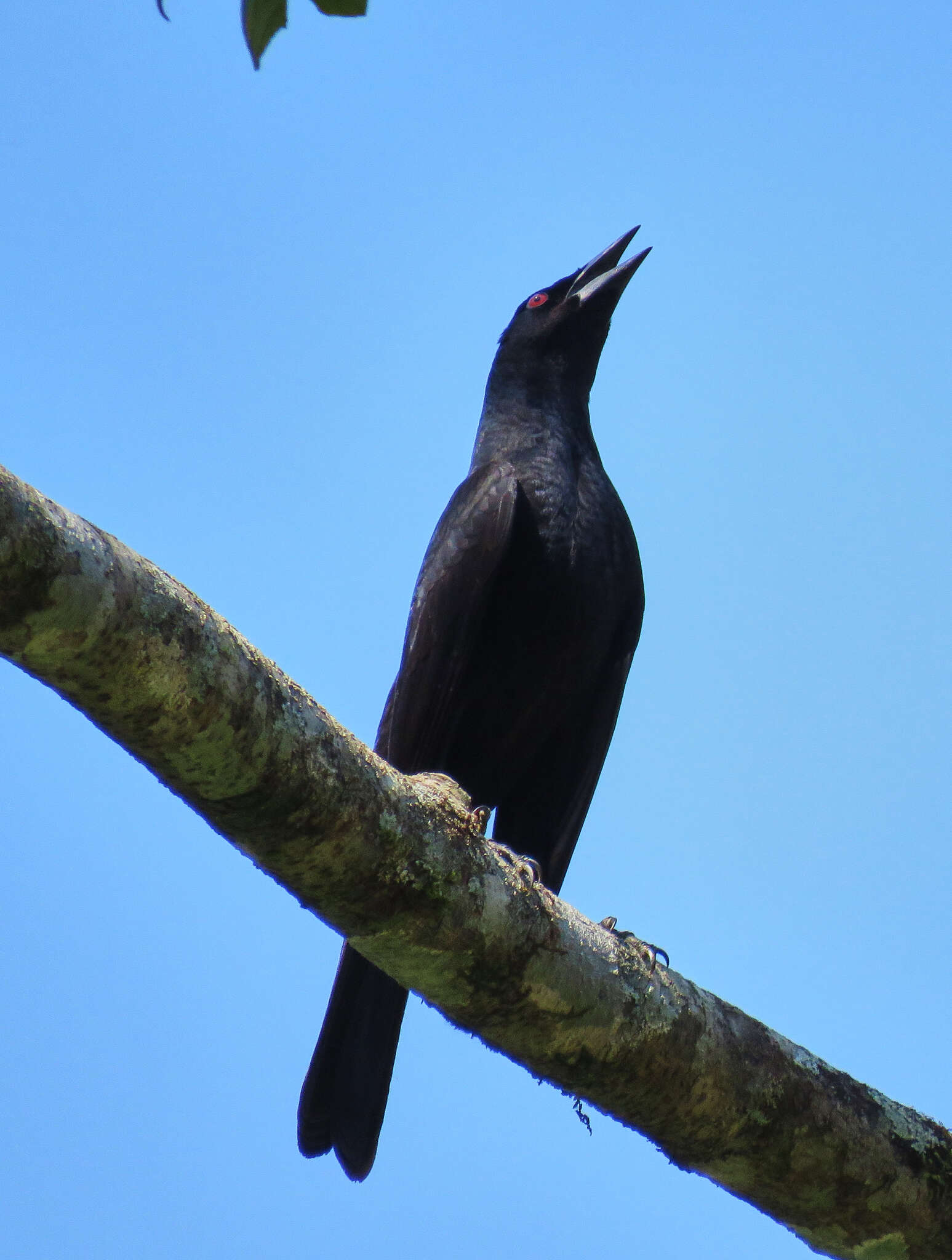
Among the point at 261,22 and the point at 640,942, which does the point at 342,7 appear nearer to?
the point at 261,22

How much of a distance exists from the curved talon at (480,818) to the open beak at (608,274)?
99.6 inches

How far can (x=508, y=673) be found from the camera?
3.71m

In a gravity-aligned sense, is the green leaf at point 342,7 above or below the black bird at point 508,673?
below

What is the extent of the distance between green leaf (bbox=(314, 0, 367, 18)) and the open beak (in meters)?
3.26

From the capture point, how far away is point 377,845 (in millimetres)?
2197

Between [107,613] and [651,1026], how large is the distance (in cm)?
133

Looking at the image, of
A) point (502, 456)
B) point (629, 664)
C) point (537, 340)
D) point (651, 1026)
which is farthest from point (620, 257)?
point (651, 1026)

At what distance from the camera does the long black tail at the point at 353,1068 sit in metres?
3.23

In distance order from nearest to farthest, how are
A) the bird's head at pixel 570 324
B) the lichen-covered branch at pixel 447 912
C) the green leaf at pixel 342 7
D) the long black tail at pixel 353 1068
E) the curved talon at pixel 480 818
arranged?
the green leaf at pixel 342 7, the lichen-covered branch at pixel 447 912, the curved talon at pixel 480 818, the long black tail at pixel 353 1068, the bird's head at pixel 570 324

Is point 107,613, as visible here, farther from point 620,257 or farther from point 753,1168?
point 620,257

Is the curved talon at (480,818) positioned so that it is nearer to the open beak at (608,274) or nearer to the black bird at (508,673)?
the black bird at (508,673)

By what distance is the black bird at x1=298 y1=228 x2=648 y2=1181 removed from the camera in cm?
333

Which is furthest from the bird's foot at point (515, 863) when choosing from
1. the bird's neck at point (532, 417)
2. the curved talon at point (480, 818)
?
the bird's neck at point (532, 417)

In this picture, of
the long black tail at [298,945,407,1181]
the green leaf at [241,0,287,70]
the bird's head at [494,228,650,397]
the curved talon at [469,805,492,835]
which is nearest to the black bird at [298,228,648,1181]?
the long black tail at [298,945,407,1181]
